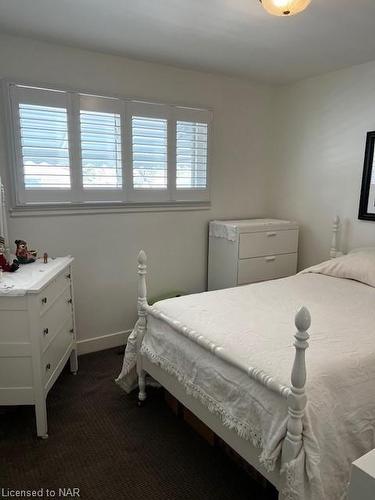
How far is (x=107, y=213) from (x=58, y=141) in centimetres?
67

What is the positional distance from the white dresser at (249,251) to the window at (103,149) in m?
0.48

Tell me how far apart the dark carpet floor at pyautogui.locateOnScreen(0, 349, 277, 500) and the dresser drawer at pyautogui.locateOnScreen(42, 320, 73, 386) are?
305 mm

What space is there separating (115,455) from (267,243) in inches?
87.0

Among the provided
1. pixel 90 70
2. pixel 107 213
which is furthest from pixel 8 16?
pixel 107 213

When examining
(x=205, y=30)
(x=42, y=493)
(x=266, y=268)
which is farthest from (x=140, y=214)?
(x=42, y=493)

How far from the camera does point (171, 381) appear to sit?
1979mm

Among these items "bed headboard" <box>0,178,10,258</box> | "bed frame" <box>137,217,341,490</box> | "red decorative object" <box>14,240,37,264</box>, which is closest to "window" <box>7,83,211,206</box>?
"bed headboard" <box>0,178,10,258</box>

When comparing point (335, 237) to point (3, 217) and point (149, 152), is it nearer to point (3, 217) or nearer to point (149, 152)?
point (149, 152)

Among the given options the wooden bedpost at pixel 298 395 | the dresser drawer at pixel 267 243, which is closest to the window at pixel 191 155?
the dresser drawer at pixel 267 243

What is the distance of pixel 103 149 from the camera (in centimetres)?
284

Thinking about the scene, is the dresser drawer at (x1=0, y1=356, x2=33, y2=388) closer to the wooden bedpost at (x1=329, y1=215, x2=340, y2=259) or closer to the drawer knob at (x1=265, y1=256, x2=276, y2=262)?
the drawer knob at (x1=265, y1=256, x2=276, y2=262)

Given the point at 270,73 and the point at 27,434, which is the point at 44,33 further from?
the point at 27,434

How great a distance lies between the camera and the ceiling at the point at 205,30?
79.2 inches

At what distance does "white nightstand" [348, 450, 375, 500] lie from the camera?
76 cm
